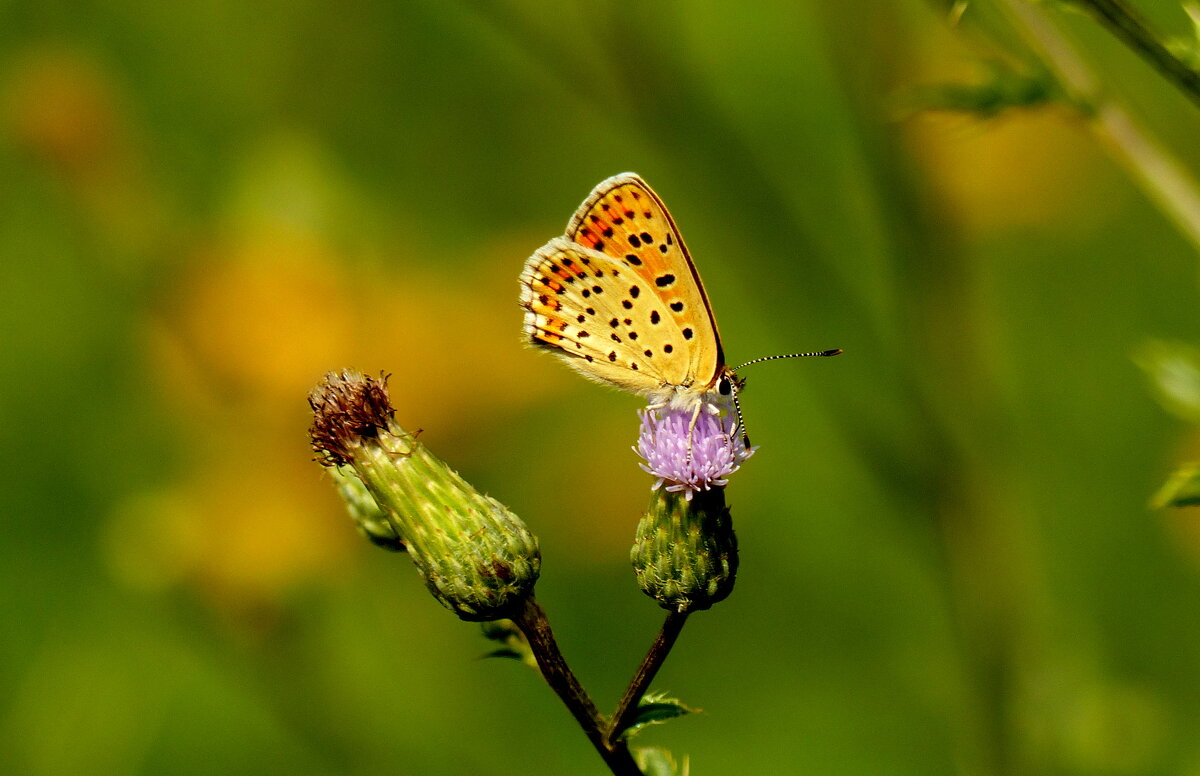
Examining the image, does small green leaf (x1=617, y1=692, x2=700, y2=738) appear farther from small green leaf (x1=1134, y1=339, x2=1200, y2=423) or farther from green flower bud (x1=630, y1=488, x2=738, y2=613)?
small green leaf (x1=1134, y1=339, x2=1200, y2=423)

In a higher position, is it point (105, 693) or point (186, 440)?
point (186, 440)

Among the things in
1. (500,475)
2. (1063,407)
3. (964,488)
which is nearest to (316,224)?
(500,475)

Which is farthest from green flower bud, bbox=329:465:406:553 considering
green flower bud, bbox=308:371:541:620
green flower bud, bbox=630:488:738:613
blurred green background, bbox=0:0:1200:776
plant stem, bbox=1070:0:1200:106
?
plant stem, bbox=1070:0:1200:106

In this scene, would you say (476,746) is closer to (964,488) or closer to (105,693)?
(105,693)

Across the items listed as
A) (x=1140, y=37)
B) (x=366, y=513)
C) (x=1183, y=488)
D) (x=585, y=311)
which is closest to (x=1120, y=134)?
(x=1140, y=37)

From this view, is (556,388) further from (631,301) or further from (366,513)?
(366,513)

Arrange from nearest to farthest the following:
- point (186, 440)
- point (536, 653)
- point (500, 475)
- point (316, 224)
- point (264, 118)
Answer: point (536, 653), point (316, 224), point (186, 440), point (500, 475), point (264, 118)
